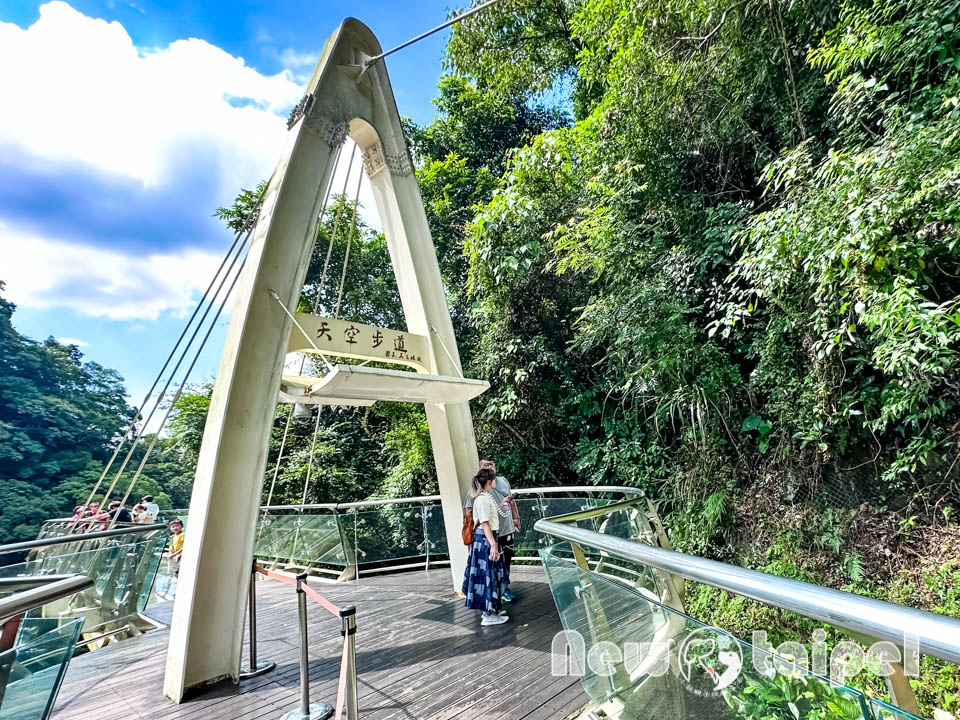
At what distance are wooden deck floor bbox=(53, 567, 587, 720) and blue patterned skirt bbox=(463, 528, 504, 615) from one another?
0.18 metres

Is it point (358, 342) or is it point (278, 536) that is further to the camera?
point (278, 536)

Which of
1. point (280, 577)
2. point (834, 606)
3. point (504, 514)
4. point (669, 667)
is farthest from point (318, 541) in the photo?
point (834, 606)

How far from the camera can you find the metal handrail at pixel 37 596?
1541mm

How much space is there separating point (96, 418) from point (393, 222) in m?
34.0

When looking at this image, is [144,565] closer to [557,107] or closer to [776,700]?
[776,700]

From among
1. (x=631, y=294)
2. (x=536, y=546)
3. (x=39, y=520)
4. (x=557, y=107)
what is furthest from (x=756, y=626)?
(x=39, y=520)

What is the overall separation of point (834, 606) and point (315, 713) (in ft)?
9.77

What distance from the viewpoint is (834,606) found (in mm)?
1028

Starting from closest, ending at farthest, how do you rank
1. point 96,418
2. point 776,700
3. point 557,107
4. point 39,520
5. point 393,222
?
point 776,700
point 393,222
point 557,107
point 39,520
point 96,418

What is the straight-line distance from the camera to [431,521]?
6.56m

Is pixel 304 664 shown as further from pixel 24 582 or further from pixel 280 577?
pixel 24 582

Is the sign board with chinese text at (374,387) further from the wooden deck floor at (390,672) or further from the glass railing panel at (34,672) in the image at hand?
the glass railing panel at (34,672)

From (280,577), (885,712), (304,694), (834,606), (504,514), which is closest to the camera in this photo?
(885,712)

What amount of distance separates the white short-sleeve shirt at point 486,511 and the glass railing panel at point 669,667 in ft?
5.80
